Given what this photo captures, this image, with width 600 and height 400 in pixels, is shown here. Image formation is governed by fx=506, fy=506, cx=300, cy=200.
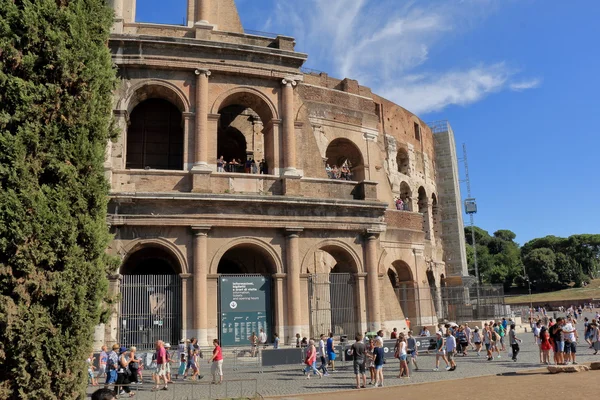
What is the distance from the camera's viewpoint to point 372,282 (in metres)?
17.5

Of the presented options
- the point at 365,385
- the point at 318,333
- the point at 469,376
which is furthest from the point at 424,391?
the point at 318,333

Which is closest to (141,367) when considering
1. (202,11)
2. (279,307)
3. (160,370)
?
(160,370)

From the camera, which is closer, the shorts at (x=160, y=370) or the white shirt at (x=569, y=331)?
the shorts at (x=160, y=370)

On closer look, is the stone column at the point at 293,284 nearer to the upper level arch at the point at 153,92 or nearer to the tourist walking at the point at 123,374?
the upper level arch at the point at 153,92

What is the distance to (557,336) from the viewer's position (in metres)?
13.5

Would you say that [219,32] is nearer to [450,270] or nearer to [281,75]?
[281,75]

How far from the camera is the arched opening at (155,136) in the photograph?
18141mm

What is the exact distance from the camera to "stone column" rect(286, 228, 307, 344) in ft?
52.3

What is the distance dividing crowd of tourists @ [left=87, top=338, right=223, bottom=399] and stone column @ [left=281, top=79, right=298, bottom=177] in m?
6.65

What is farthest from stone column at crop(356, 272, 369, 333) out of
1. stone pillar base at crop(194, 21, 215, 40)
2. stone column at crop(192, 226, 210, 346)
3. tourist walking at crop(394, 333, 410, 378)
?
stone pillar base at crop(194, 21, 215, 40)

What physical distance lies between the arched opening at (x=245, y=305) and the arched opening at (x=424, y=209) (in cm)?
1383

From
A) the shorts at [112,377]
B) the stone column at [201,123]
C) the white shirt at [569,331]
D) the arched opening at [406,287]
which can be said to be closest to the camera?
the shorts at [112,377]

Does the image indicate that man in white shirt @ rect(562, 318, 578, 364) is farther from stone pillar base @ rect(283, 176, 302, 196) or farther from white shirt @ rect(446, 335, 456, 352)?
stone pillar base @ rect(283, 176, 302, 196)

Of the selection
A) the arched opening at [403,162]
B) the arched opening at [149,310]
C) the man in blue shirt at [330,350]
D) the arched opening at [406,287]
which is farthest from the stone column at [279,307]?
the arched opening at [403,162]
